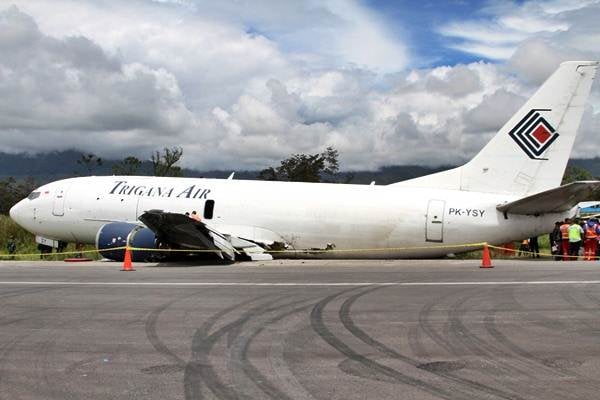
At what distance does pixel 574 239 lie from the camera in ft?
72.0

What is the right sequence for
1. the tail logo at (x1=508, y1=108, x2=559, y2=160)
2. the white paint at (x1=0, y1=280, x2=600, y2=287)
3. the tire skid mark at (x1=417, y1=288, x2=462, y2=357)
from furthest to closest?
1. the tail logo at (x1=508, y1=108, x2=559, y2=160)
2. the white paint at (x1=0, y1=280, x2=600, y2=287)
3. the tire skid mark at (x1=417, y1=288, x2=462, y2=357)

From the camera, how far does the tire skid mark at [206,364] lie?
5.73 metres

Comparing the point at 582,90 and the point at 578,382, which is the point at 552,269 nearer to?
the point at 582,90

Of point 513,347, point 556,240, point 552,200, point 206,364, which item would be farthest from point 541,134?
point 206,364

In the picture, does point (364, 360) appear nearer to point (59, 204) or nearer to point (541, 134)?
point (541, 134)

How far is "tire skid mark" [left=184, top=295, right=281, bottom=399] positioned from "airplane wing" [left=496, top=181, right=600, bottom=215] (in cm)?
1155

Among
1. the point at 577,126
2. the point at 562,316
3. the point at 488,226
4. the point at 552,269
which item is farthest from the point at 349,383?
the point at 577,126

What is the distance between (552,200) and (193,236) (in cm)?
1162

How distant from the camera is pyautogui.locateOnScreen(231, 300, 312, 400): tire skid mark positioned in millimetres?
5719

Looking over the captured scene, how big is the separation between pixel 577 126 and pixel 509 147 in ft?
7.26

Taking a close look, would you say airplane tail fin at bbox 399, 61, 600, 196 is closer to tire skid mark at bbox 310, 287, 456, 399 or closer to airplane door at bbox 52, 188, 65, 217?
tire skid mark at bbox 310, 287, 456, 399

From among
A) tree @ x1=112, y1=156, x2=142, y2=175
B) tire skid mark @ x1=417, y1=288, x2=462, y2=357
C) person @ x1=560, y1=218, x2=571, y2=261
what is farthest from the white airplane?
tree @ x1=112, y1=156, x2=142, y2=175

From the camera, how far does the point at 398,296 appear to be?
11.9m

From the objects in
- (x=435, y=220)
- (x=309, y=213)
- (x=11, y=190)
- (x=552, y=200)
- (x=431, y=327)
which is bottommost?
(x=431, y=327)
